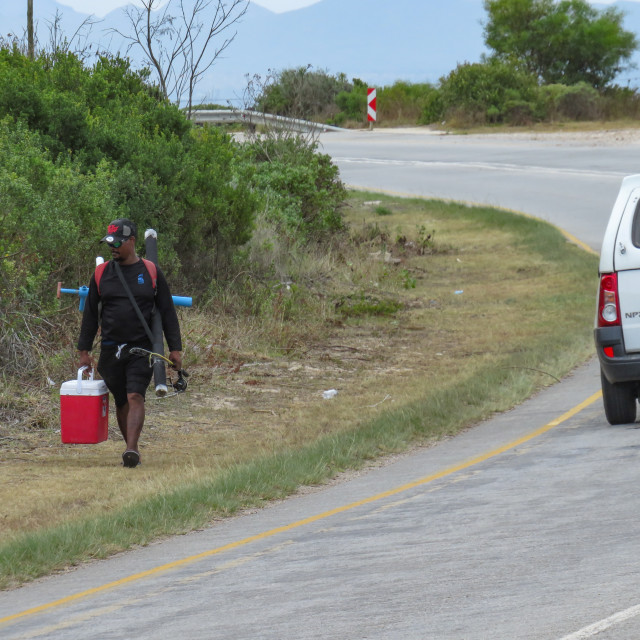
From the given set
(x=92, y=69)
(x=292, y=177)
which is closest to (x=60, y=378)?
(x=92, y=69)

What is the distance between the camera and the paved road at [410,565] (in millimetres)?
5309

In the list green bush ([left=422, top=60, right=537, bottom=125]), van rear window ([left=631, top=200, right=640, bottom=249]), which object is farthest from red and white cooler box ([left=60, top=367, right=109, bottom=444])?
green bush ([left=422, top=60, right=537, bottom=125])

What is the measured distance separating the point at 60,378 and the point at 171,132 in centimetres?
561

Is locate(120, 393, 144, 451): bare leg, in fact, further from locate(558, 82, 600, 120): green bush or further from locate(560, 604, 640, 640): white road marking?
locate(558, 82, 600, 120): green bush

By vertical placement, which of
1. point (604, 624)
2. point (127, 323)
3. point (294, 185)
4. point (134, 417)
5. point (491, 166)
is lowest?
point (604, 624)

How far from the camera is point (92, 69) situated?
17.3 metres

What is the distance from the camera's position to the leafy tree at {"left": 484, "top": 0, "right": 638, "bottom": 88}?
58094 millimetres

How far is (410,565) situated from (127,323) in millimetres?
3695

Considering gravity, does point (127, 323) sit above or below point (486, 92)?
below

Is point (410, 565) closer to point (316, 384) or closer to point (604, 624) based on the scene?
point (604, 624)

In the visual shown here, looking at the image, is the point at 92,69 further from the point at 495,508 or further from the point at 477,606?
the point at 477,606

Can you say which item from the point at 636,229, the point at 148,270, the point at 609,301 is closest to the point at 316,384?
the point at 148,270

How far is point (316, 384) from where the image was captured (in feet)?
43.9

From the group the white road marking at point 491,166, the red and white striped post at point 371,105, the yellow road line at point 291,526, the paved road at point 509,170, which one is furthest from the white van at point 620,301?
the red and white striped post at point 371,105
